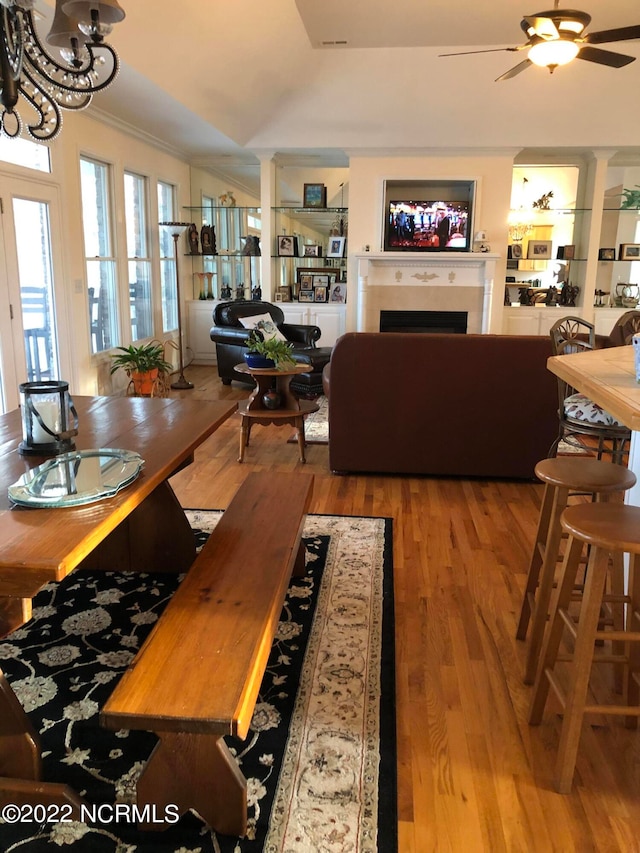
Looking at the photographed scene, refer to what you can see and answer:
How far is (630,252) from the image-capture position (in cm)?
822

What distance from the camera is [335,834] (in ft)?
5.09

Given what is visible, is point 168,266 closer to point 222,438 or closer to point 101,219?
point 101,219

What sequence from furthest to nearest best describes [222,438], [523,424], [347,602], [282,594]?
[222,438] < [523,424] < [347,602] < [282,594]

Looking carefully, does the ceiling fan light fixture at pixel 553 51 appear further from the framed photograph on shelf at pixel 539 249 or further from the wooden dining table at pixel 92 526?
the framed photograph on shelf at pixel 539 249

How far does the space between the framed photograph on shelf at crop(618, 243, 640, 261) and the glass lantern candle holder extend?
25.9ft

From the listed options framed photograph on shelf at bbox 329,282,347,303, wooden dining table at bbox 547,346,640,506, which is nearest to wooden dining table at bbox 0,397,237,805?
wooden dining table at bbox 547,346,640,506

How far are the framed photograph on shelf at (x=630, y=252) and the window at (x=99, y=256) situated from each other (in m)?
6.05

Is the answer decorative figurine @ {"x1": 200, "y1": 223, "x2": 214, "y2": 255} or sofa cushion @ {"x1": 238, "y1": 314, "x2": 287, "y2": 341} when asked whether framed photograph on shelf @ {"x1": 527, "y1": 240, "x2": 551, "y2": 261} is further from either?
decorative figurine @ {"x1": 200, "y1": 223, "x2": 214, "y2": 255}

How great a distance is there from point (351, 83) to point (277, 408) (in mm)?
4226

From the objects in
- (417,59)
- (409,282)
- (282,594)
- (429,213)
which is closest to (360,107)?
(417,59)

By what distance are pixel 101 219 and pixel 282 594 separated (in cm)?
533

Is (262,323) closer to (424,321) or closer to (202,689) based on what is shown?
(424,321)

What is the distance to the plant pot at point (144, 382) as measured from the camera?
6000mm

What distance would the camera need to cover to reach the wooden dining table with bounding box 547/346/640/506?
1.59m
